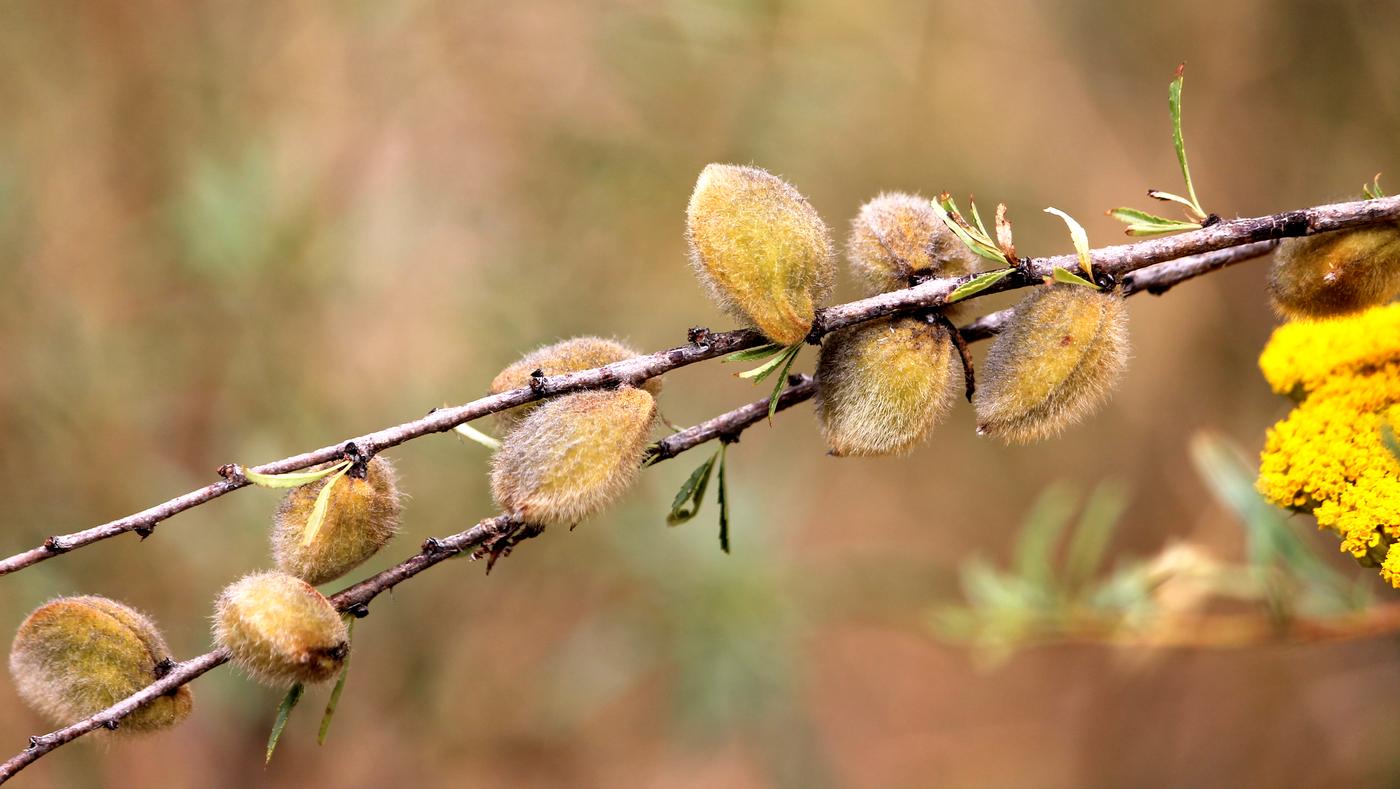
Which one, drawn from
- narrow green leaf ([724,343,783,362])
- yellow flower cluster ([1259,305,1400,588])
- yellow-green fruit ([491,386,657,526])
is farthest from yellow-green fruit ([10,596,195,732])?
yellow flower cluster ([1259,305,1400,588])

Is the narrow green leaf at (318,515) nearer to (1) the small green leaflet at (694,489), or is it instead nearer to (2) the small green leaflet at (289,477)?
(2) the small green leaflet at (289,477)

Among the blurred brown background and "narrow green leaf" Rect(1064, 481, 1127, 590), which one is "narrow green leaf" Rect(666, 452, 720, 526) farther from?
the blurred brown background

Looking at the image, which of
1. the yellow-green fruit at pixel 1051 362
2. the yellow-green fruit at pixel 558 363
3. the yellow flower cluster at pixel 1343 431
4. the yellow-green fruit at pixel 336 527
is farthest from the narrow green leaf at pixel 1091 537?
the yellow-green fruit at pixel 336 527

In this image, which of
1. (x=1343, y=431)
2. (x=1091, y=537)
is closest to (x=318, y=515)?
(x=1343, y=431)

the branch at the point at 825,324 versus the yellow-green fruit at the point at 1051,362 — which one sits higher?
the branch at the point at 825,324

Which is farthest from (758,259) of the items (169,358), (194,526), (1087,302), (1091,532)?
(169,358)

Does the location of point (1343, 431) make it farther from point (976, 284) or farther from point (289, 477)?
point (289, 477)
